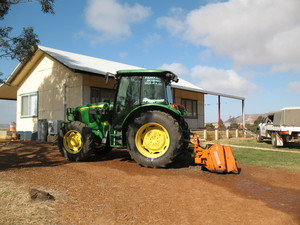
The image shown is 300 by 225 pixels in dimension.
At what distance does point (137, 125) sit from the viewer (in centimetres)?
639

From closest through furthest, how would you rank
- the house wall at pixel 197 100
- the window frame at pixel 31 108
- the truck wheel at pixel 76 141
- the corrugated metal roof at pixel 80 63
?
the truck wheel at pixel 76 141 < the corrugated metal roof at pixel 80 63 < the window frame at pixel 31 108 < the house wall at pixel 197 100

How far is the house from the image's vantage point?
42.2ft

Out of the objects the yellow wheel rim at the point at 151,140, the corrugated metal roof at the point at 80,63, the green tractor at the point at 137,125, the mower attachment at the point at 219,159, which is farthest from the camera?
the corrugated metal roof at the point at 80,63

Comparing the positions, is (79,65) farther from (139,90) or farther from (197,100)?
(197,100)

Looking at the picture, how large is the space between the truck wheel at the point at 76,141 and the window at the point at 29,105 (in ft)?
28.8

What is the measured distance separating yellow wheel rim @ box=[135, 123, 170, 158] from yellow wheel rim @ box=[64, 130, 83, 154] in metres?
1.89

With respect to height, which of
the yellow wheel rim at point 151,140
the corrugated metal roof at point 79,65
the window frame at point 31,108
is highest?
the corrugated metal roof at point 79,65

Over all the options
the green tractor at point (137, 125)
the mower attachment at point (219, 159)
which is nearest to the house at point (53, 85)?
the green tractor at point (137, 125)

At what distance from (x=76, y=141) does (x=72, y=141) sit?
0.12 m

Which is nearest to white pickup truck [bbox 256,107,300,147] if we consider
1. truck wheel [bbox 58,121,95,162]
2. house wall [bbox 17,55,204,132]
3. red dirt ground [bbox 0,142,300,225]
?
red dirt ground [bbox 0,142,300,225]

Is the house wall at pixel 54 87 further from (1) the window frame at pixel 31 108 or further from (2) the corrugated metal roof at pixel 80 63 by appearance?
(2) the corrugated metal roof at pixel 80 63

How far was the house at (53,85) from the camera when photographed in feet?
42.2

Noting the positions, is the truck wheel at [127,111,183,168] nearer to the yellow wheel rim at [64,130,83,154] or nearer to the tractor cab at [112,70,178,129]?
the tractor cab at [112,70,178,129]

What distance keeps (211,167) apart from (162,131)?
142 cm
